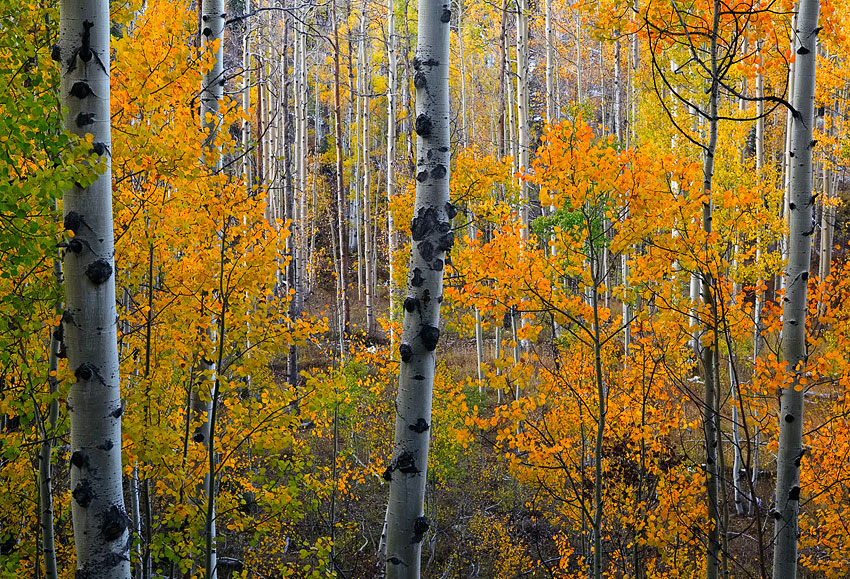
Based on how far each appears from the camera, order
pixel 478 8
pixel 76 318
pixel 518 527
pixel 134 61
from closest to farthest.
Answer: pixel 76 318, pixel 134 61, pixel 518 527, pixel 478 8

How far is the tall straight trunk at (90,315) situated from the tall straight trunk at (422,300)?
1.17m

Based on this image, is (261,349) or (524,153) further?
(524,153)

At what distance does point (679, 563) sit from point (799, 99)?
17.6ft

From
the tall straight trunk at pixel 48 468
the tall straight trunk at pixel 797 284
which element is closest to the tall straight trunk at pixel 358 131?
the tall straight trunk at pixel 48 468

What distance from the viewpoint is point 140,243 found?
4020mm

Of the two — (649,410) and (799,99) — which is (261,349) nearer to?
(799,99)

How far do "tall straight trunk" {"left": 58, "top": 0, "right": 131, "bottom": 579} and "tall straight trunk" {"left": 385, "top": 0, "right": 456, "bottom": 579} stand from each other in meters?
1.17

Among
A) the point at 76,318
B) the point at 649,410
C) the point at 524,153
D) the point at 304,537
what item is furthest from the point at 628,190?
the point at 304,537

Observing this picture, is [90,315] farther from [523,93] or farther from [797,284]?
[523,93]

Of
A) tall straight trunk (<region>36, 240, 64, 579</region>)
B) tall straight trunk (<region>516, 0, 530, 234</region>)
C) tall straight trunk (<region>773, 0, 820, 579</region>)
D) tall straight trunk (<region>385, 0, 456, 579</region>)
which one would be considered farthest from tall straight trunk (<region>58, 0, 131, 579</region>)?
tall straight trunk (<region>516, 0, 530, 234</region>)

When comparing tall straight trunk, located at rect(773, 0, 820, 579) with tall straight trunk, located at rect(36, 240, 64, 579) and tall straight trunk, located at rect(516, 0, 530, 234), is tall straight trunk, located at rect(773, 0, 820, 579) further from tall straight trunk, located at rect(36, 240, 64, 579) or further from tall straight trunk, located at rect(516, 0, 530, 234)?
tall straight trunk, located at rect(516, 0, 530, 234)

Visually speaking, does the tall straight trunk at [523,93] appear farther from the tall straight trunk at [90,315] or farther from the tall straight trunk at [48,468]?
the tall straight trunk at [90,315]

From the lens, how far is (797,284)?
3367mm

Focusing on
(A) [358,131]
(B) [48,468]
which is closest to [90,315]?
(B) [48,468]
